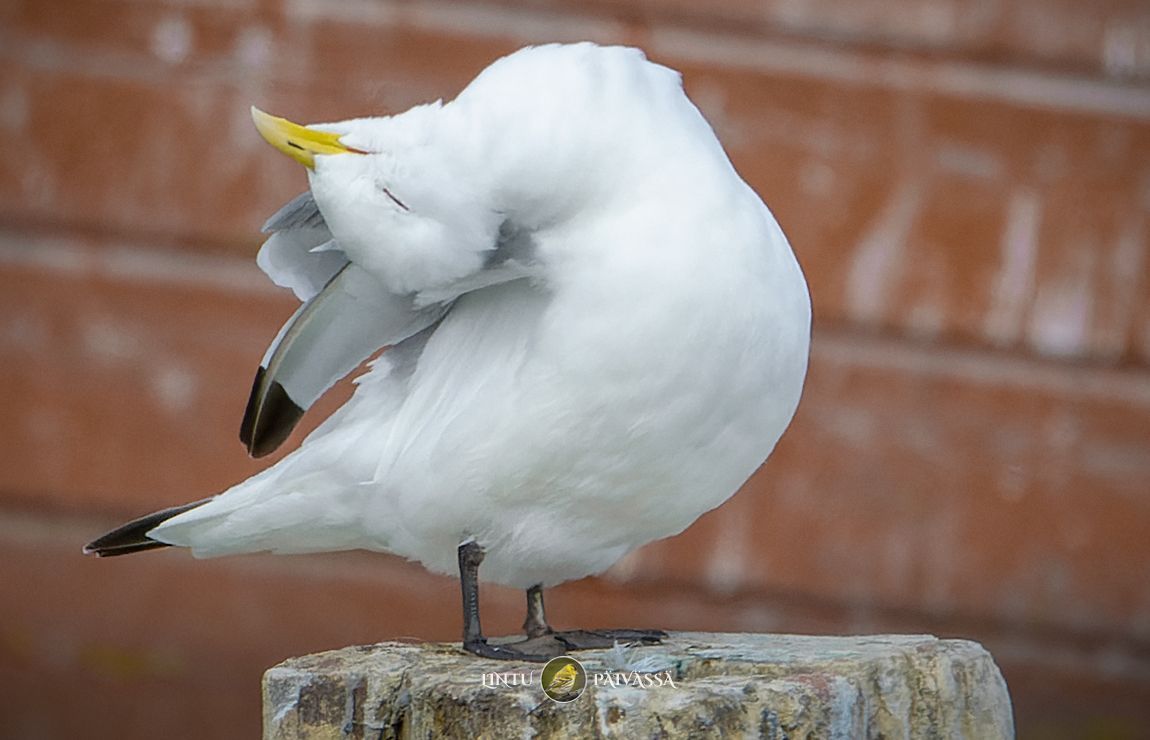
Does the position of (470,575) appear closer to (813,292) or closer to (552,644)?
(552,644)

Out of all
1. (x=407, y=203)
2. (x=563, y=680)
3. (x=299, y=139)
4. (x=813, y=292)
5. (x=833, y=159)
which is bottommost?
(x=563, y=680)

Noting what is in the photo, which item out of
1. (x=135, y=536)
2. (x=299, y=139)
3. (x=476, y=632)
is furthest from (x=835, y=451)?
(x=299, y=139)

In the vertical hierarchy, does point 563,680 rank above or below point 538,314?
below

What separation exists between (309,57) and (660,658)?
211 cm

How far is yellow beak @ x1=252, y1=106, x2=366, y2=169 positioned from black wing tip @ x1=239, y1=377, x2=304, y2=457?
0.36 metres

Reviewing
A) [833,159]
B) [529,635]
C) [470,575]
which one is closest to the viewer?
[470,575]

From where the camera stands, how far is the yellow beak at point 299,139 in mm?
2151

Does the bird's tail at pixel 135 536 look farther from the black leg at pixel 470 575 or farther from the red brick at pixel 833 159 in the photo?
the red brick at pixel 833 159

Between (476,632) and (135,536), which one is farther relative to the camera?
(135,536)

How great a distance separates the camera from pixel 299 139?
2.16 metres

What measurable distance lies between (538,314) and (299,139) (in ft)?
1.24

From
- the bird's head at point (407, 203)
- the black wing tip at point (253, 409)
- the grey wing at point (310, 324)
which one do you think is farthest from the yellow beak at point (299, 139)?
the black wing tip at point (253, 409)

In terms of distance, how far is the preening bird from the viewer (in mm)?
2102

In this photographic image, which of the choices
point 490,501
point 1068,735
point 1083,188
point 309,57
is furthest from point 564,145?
point 1068,735
